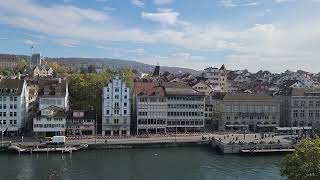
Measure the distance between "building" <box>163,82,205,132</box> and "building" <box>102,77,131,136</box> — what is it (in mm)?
8259

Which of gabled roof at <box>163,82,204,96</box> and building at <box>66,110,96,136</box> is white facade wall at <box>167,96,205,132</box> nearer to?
gabled roof at <box>163,82,204,96</box>

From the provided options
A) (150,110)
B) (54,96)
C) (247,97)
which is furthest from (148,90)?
(247,97)

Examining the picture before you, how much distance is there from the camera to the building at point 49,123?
8975 centimetres

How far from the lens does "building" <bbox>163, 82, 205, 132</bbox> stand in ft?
328

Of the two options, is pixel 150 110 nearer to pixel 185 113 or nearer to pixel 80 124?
pixel 185 113

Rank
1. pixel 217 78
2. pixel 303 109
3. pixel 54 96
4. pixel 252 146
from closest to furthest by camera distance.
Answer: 1. pixel 252 146
2. pixel 54 96
3. pixel 303 109
4. pixel 217 78

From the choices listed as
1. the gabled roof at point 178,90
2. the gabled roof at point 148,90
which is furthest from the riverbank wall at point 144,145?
the gabled roof at point 178,90

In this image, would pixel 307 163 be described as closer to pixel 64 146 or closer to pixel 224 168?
pixel 224 168

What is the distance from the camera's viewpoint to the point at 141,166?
7150 centimetres

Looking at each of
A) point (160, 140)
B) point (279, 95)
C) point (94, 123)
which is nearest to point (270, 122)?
point (279, 95)

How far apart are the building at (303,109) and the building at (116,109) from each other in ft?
115

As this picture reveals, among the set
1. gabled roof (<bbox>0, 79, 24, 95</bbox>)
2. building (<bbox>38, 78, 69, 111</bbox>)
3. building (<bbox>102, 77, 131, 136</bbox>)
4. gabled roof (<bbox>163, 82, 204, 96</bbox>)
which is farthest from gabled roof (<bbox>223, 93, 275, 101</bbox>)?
gabled roof (<bbox>0, 79, 24, 95</bbox>)

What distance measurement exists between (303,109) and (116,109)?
39.2 meters

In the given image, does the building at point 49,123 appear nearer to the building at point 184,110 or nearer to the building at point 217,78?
the building at point 184,110
